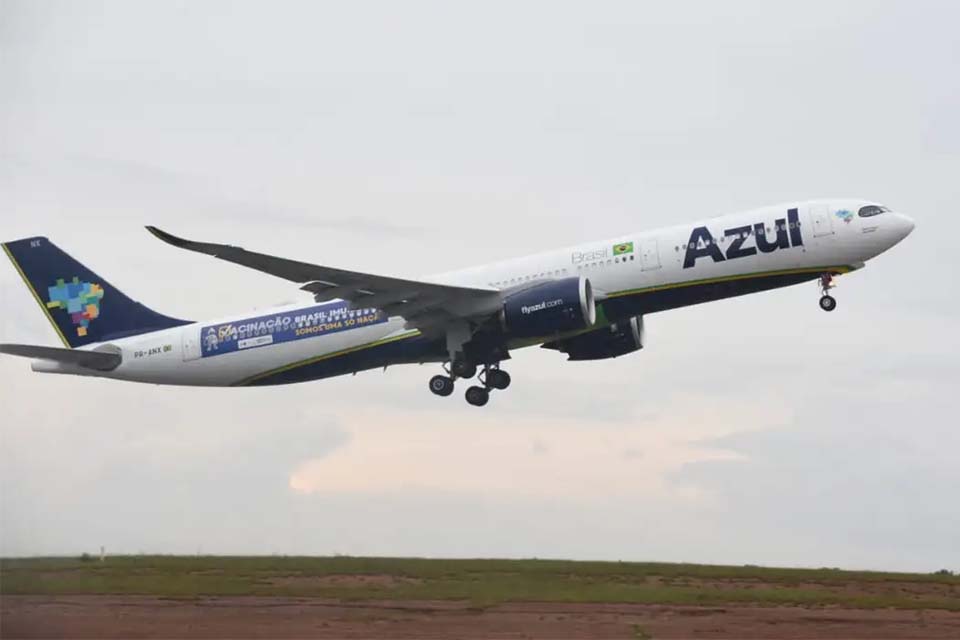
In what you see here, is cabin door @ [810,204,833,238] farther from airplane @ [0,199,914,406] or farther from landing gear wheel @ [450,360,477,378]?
landing gear wheel @ [450,360,477,378]

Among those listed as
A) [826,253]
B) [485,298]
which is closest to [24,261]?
[485,298]

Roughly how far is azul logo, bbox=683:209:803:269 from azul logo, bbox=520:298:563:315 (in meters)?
4.06

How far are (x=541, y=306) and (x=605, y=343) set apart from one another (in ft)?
23.3

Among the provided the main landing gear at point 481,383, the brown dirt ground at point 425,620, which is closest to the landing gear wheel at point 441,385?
the main landing gear at point 481,383

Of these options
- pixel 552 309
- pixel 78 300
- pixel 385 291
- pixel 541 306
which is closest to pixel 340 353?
pixel 385 291

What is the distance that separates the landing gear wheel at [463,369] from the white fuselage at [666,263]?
99 centimetres

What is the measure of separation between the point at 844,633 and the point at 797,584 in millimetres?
9337

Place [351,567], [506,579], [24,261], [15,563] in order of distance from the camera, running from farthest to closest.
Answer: [24,261], [351,567], [506,579], [15,563]

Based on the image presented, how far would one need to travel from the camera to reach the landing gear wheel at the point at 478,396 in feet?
157

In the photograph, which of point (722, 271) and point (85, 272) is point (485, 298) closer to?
point (722, 271)

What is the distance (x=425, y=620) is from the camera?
28.7 metres

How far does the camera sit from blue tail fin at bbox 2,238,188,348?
50.3m

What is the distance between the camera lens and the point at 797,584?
38.0m

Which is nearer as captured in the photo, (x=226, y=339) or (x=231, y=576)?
(x=231, y=576)
